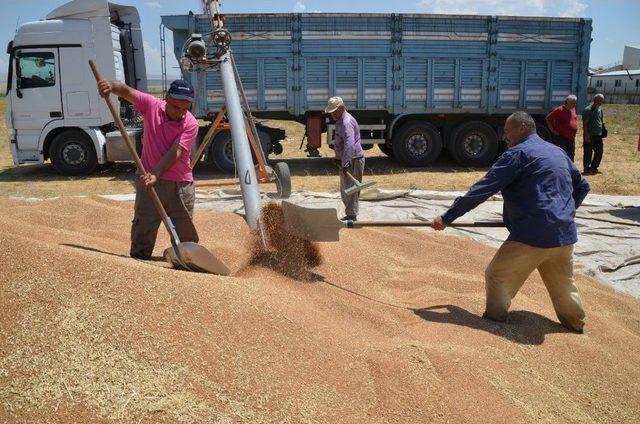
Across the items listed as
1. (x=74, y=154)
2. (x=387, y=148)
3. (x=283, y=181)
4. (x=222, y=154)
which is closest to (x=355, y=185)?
(x=283, y=181)

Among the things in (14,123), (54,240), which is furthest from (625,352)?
(14,123)

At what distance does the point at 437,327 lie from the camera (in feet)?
12.0

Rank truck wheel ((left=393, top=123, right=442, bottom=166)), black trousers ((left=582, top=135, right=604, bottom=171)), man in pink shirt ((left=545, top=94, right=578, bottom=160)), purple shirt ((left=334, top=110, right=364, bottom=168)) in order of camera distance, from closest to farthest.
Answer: purple shirt ((left=334, top=110, right=364, bottom=168)), man in pink shirt ((left=545, top=94, right=578, bottom=160)), black trousers ((left=582, top=135, right=604, bottom=171)), truck wheel ((left=393, top=123, right=442, bottom=166))

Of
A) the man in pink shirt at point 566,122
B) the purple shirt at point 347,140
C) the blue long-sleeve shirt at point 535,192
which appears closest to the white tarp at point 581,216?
the purple shirt at point 347,140

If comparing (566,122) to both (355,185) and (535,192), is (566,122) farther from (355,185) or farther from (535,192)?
(535,192)

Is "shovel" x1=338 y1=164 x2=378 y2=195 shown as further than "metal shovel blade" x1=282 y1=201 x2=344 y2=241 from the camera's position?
Yes

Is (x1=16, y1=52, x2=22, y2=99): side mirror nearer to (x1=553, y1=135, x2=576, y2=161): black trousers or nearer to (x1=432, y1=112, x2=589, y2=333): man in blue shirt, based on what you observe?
(x1=432, y1=112, x2=589, y2=333): man in blue shirt

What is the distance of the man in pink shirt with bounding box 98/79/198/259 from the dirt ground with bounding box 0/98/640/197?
193 inches

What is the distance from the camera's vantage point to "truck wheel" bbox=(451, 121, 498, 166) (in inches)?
470

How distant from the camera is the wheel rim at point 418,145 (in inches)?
470

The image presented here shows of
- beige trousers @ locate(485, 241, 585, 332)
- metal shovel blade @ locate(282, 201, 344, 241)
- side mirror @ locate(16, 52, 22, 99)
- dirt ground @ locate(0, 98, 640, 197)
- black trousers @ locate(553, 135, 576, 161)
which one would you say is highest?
side mirror @ locate(16, 52, 22, 99)

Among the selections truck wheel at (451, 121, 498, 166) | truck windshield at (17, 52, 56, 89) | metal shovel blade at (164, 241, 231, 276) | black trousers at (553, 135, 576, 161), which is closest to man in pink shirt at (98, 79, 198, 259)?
metal shovel blade at (164, 241, 231, 276)

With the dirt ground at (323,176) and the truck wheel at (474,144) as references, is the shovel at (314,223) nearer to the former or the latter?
the dirt ground at (323,176)

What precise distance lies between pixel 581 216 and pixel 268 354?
540 cm
